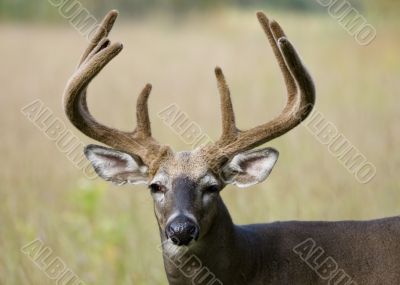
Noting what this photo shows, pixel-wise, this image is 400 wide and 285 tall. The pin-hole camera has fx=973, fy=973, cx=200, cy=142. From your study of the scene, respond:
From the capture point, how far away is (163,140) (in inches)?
444

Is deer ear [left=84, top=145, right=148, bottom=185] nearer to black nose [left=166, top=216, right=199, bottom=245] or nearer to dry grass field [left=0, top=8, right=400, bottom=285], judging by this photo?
black nose [left=166, top=216, right=199, bottom=245]

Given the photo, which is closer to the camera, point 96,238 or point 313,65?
point 96,238

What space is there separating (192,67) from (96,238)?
1008 cm

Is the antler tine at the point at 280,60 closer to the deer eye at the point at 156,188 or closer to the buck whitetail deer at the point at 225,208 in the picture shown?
the buck whitetail deer at the point at 225,208

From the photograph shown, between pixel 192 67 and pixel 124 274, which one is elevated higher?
pixel 124 274

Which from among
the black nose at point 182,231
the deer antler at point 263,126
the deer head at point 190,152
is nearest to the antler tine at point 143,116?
the deer head at point 190,152

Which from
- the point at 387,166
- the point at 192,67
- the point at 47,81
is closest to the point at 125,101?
the point at 47,81

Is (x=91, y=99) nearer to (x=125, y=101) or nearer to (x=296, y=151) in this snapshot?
(x=125, y=101)

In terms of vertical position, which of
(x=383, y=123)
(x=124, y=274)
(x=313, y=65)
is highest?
(x=124, y=274)

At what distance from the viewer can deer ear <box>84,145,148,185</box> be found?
6082 mm

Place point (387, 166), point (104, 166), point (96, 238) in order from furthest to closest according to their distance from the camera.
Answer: point (387, 166)
point (96, 238)
point (104, 166)

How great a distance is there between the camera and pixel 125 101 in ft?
46.0

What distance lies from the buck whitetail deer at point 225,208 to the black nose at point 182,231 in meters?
0.01

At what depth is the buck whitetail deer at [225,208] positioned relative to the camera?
18.6 ft
